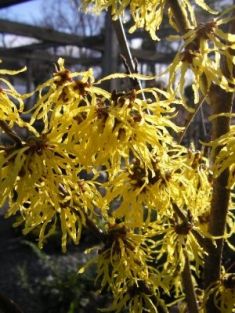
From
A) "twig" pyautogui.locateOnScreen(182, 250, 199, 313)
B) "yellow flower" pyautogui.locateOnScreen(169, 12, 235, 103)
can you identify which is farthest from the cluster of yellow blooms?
"twig" pyautogui.locateOnScreen(182, 250, 199, 313)

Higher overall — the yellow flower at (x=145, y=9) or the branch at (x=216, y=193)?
the yellow flower at (x=145, y=9)

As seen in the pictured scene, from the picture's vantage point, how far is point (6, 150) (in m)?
0.73

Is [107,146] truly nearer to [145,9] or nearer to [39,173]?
[39,173]

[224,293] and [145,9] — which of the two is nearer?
[145,9]

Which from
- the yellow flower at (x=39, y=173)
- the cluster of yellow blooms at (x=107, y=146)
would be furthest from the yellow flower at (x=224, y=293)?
the yellow flower at (x=39, y=173)

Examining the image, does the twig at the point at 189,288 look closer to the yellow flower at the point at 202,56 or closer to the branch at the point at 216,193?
the branch at the point at 216,193

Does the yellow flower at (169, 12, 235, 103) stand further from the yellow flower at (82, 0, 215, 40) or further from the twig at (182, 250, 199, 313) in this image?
the twig at (182, 250, 199, 313)

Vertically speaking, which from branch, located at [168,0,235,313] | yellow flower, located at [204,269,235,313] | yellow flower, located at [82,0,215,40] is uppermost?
yellow flower, located at [82,0,215,40]

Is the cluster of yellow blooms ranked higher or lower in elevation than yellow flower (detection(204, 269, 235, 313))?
higher

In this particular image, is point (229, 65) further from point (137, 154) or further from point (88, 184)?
point (88, 184)

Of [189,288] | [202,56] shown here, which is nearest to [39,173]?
[202,56]

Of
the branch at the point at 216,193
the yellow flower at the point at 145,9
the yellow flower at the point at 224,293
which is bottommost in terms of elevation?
the yellow flower at the point at 224,293

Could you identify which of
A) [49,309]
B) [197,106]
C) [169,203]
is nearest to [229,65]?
[197,106]

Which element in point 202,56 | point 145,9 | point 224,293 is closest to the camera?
point 202,56
